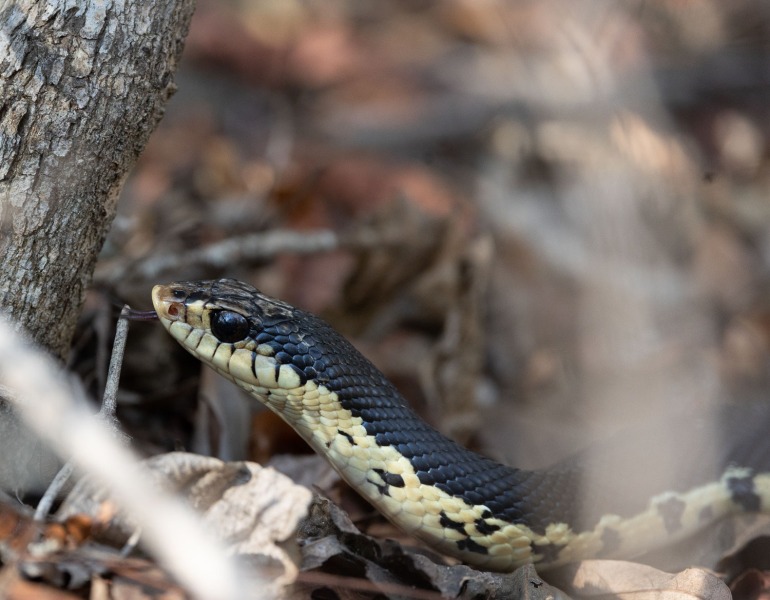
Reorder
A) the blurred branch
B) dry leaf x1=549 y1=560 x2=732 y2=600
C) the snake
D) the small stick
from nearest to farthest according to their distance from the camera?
the blurred branch, the small stick, dry leaf x1=549 y1=560 x2=732 y2=600, the snake

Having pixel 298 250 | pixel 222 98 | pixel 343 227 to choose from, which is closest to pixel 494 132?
pixel 343 227

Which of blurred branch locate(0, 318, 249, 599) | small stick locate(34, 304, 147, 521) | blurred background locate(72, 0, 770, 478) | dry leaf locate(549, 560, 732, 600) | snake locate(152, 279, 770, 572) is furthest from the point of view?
blurred background locate(72, 0, 770, 478)

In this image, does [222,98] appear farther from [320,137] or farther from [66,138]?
[66,138]

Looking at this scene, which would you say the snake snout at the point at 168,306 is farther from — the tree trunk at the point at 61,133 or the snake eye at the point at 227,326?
the tree trunk at the point at 61,133

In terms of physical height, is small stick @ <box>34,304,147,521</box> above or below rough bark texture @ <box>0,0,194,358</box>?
below

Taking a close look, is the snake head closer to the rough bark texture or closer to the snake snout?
the snake snout

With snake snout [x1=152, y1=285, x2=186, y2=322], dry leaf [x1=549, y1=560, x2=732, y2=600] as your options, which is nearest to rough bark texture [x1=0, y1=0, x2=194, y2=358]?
snake snout [x1=152, y1=285, x2=186, y2=322]

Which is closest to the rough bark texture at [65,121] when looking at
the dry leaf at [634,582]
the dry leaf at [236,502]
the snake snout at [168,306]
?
the snake snout at [168,306]
